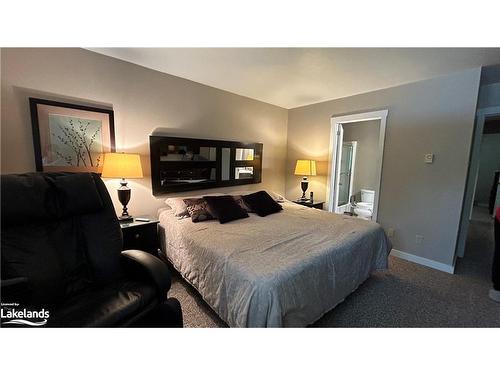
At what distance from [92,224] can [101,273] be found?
35 cm

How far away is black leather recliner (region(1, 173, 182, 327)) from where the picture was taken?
1039mm

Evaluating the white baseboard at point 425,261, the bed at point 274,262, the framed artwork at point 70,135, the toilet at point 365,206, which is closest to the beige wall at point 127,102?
the framed artwork at point 70,135

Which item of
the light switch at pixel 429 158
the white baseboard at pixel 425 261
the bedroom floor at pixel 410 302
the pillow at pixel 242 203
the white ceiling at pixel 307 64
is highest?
the white ceiling at pixel 307 64

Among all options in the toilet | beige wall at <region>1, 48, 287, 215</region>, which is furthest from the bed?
the toilet

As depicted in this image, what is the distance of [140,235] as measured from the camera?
6.36ft

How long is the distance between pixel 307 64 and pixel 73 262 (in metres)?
2.64

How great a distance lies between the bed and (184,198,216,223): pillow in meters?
0.10

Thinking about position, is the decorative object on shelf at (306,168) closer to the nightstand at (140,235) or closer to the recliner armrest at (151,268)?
the nightstand at (140,235)

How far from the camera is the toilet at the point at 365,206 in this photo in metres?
4.38

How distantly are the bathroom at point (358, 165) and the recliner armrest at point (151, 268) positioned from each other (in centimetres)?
434

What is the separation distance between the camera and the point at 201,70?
2.32m

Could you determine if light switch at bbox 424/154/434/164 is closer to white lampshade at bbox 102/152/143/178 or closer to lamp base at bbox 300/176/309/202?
lamp base at bbox 300/176/309/202
